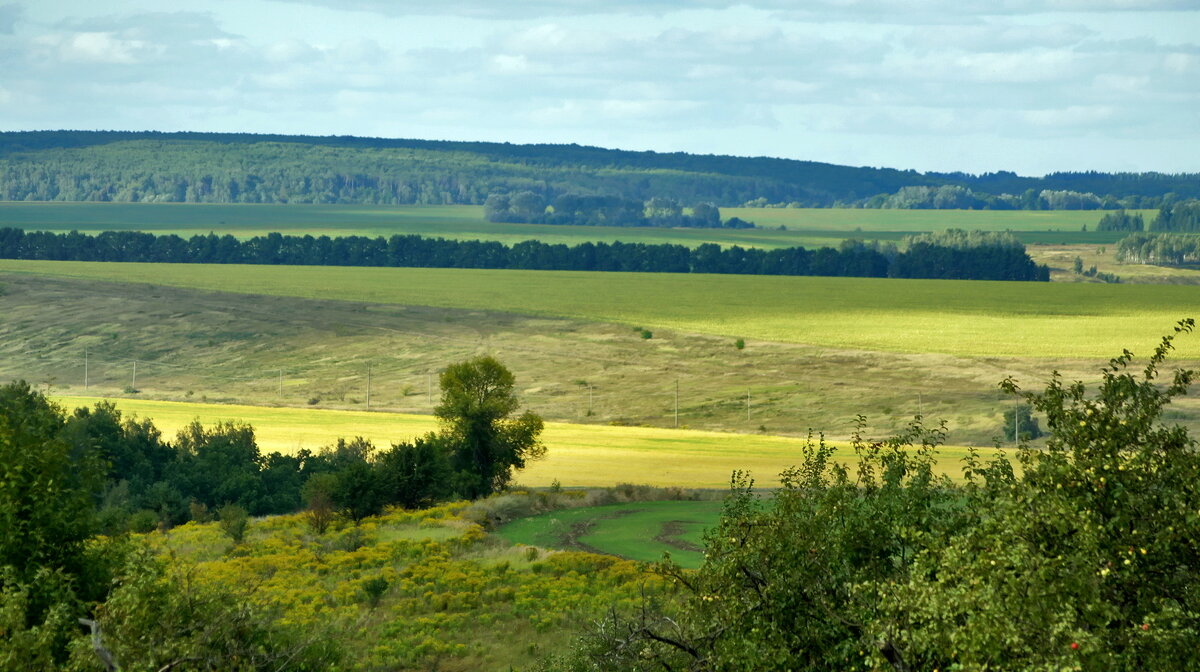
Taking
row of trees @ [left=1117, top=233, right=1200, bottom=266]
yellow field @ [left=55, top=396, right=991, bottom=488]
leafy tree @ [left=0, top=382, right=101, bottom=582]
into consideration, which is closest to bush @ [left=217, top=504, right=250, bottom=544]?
yellow field @ [left=55, top=396, right=991, bottom=488]

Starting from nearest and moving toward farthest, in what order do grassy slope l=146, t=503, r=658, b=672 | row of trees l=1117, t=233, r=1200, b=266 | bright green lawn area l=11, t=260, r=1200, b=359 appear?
grassy slope l=146, t=503, r=658, b=672
bright green lawn area l=11, t=260, r=1200, b=359
row of trees l=1117, t=233, r=1200, b=266

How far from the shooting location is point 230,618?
21375 mm

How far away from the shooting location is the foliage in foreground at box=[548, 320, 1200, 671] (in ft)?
46.9

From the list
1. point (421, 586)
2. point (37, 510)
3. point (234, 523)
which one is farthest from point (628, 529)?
point (37, 510)

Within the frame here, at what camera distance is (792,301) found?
135 m

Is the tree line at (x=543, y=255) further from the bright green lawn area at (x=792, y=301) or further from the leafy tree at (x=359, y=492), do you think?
the leafy tree at (x=359, y=492)

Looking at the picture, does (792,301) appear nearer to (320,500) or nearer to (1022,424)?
(1022,424)

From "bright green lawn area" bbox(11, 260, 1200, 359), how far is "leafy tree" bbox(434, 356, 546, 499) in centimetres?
4441

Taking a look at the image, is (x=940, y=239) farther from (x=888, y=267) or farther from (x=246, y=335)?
(x=246, y=335)

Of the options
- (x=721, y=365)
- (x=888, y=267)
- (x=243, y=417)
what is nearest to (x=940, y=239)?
(x=888, y=267)

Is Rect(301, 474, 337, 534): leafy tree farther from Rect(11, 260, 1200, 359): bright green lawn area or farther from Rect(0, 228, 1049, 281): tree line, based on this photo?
Rect(0, 228, 1049, 281): tree line

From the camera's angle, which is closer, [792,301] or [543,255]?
[792,301]

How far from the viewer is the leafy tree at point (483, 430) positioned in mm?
64375

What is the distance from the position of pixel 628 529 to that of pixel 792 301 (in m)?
84.7
